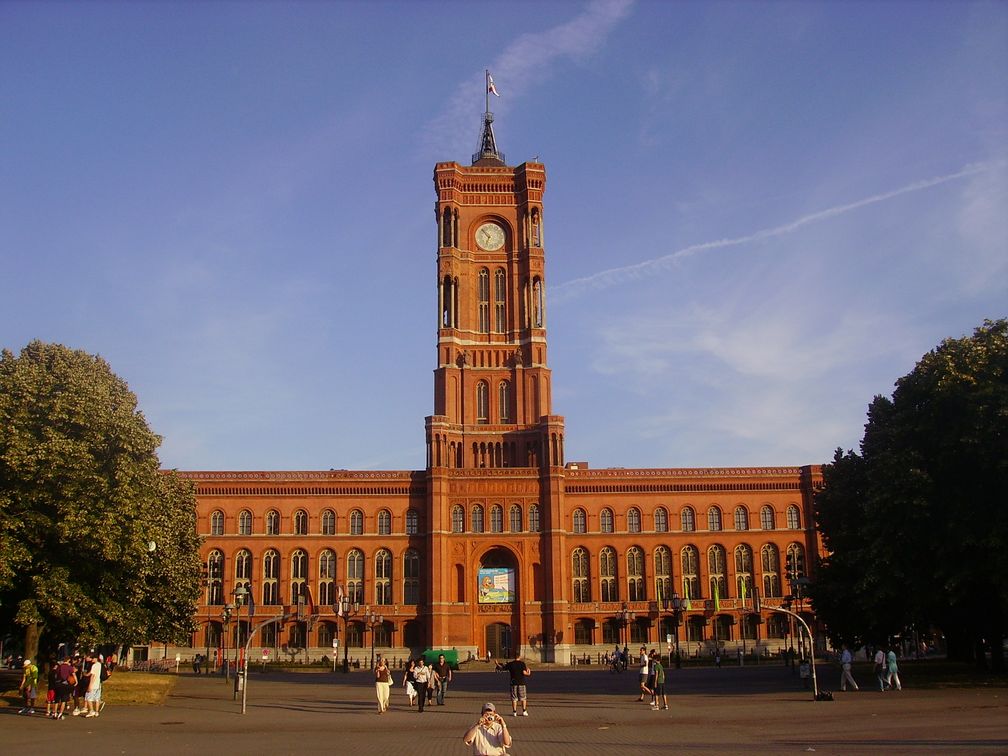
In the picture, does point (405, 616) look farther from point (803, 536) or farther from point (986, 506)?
point (986, 506)

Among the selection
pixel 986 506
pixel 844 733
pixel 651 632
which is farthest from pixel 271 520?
pixel 844 733

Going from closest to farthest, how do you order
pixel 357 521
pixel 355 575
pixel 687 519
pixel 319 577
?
1. pixel 319 577
2. pixel 355 575
3. pixel 357 521
4. pixel 687 519

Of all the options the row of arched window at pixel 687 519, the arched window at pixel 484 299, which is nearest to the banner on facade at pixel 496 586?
the row of arched window at pixel 687 519

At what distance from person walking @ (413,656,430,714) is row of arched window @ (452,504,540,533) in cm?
4779

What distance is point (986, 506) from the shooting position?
3862cm

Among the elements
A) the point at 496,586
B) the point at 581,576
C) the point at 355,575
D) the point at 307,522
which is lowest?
the point at 496,586

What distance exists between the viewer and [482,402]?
89500 mm

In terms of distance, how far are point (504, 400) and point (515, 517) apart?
36.4 ft

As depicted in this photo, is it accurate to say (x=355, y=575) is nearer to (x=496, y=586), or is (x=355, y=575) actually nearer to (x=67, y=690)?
(x=496, y=586)

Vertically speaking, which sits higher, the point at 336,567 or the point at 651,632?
the point at 336,567

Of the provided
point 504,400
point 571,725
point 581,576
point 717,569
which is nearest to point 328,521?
point 504,400

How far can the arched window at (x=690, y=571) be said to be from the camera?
8506cm

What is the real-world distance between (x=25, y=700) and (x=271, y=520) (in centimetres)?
4993

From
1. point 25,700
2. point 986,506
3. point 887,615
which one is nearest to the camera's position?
point 25,700
